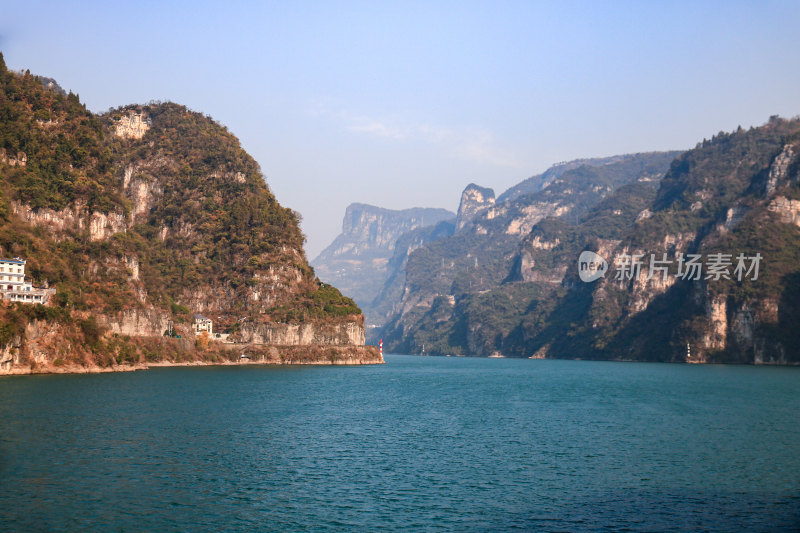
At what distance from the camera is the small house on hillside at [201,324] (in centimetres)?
16512

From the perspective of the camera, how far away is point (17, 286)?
4323 inches

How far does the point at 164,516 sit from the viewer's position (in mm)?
34938

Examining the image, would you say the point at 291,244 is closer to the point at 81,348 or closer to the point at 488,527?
the point at 81,348

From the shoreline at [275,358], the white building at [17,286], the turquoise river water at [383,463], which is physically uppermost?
the white building at [17,286]

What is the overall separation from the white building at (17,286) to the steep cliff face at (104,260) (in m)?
3.51

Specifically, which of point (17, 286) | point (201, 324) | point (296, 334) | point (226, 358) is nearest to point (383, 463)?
point (17, 286)

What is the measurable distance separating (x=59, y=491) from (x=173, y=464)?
30.0ft

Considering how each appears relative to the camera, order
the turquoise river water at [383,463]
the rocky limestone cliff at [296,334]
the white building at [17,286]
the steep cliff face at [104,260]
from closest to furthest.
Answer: the turquoise river water at [383,463], the white building at [17,286], the steep cliff face at [104,260], the rocky limestone cliff at [296,334]

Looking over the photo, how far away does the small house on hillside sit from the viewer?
165 metres

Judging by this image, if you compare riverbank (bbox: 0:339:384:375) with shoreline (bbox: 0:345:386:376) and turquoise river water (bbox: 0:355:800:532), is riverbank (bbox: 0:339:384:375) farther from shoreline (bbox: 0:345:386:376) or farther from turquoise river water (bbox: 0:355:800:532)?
turquoise river water (bbox: 0:355:800:532)

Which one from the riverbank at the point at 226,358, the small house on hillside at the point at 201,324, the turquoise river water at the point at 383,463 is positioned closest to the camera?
the turquoise river water at the point at 383,463

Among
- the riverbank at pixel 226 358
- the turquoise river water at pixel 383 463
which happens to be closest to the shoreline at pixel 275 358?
the riverbank at pixel 226 358

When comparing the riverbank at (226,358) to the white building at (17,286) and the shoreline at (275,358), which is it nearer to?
the shoreline at (275,358)

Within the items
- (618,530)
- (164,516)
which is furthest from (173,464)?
(618,530)
